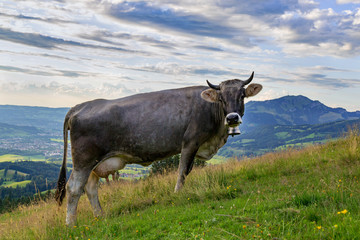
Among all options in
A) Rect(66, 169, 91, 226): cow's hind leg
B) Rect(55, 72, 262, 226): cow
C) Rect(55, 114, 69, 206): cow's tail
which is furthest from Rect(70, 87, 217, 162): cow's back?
Rect(66, 169, 91, 226): cow's hind leg

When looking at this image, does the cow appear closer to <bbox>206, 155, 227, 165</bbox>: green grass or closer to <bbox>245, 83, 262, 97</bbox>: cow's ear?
<bbox>245, 83, 262, 97</bbox>: cow's ear

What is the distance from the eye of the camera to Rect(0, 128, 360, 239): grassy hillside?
482 cm

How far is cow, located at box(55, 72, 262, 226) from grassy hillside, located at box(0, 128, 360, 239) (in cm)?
85

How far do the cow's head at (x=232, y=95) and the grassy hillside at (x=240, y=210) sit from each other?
1.89m

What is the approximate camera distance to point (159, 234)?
5.61 metres

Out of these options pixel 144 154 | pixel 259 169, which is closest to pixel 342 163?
pixel 259 169

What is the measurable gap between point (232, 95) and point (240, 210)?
3233 millimetres

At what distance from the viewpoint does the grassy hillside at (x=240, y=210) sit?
15.8 ft

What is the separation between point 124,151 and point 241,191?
3.25 m

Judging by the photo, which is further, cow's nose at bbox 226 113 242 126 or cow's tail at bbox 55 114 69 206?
cow's tail at bbox 55 114 69 206

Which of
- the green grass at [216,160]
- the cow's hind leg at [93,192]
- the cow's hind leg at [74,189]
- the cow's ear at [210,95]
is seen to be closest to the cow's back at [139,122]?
the cow's ear at [210,95]

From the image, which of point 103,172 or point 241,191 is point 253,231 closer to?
point 241,191

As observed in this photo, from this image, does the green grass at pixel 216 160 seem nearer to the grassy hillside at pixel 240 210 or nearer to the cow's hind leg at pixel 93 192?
the grassy hillside at pixel 240 210

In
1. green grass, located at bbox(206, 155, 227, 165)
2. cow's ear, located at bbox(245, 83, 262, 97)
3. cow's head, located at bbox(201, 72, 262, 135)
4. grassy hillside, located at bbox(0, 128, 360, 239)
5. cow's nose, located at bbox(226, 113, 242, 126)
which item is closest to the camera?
grassy hillside, located at bbox(0, 128, 360, 239)
